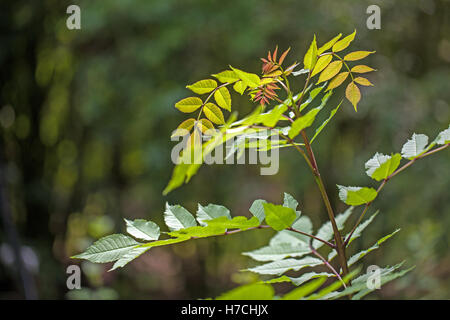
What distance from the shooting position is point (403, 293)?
1.90 m

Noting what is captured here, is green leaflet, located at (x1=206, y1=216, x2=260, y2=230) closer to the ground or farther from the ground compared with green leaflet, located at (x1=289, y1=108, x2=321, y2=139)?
closer to the ground

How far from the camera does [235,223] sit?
0.36m

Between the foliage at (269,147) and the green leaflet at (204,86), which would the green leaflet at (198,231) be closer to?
the foliage at (269,147)

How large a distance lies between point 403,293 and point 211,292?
3.68 ft

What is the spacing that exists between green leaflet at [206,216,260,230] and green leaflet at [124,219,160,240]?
0.07 meters

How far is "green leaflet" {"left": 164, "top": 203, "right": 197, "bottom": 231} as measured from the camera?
0.42 metres

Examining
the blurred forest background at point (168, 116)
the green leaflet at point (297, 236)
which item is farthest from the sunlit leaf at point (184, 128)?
the blurred forest background at point (168, 116)

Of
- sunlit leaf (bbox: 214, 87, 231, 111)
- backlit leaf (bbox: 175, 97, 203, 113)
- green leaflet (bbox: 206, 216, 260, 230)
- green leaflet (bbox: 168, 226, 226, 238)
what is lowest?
green leaflet (bbox: 168, 226, 226, 238)

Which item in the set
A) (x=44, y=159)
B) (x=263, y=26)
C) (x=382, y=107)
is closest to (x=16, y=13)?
A: (x=44, y=159)

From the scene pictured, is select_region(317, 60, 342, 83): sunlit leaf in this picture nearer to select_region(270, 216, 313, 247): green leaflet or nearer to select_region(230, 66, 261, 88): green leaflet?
select_region(230, 66, 261, 88): green leaflet

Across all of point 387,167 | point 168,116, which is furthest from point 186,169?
point 168,116

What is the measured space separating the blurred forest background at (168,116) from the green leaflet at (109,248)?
146 centimetres

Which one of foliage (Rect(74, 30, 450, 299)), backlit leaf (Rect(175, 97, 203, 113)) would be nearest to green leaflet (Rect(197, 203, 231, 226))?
foliage (Rect(74, 30, 450, 299))

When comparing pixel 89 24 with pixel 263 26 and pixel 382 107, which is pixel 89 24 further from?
pixel 382 107
